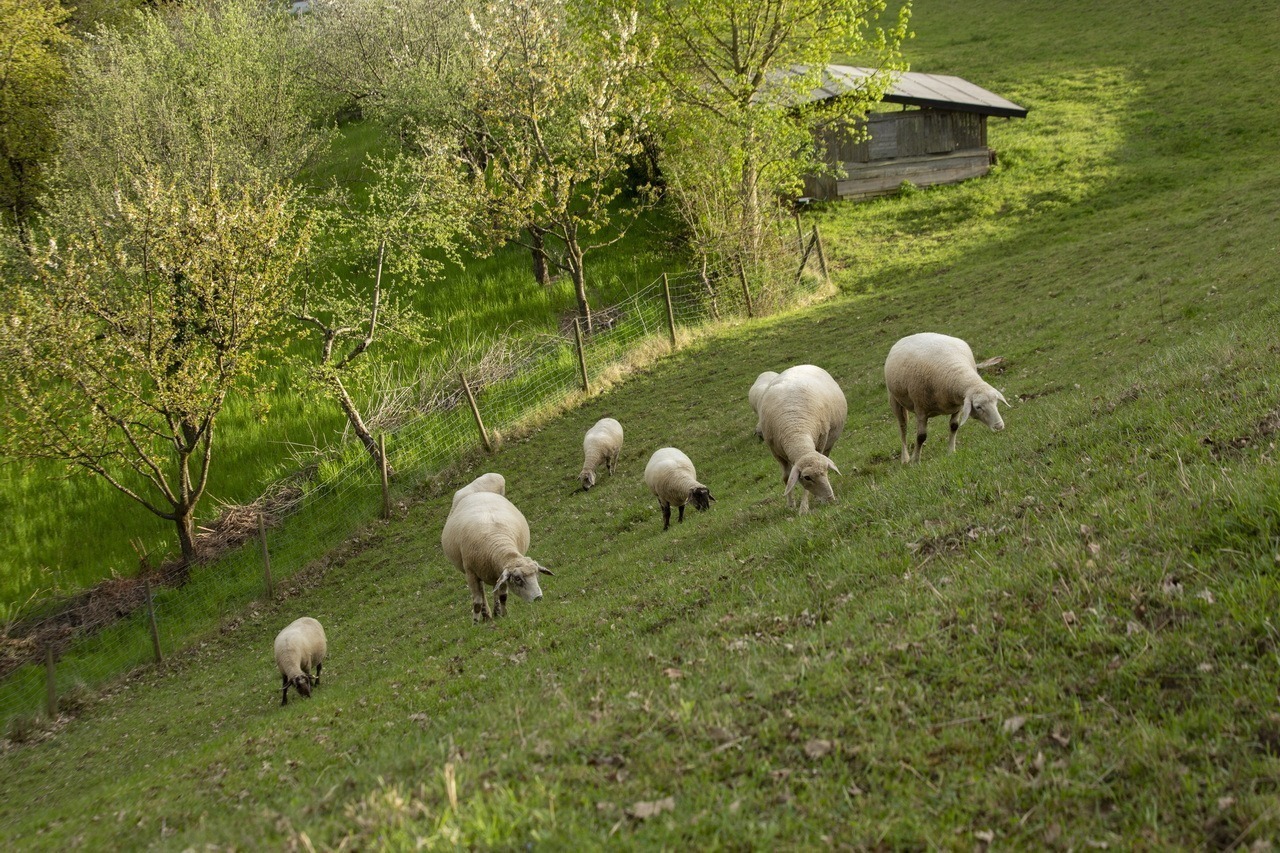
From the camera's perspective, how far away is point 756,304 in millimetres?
29938

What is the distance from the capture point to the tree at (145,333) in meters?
18.0

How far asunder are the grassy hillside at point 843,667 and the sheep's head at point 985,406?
313mm

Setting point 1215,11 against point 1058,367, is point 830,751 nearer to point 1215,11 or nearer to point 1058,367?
point 1058,367

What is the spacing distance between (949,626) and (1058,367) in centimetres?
1060

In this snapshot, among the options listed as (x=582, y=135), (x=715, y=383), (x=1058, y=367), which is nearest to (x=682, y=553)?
(x=1058, y=367)

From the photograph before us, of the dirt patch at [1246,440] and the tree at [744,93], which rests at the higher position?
the tree at [744,93]

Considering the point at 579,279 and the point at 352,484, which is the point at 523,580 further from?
the point at 579,279

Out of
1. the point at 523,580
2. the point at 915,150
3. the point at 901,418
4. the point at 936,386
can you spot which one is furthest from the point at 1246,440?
the point at 915,150

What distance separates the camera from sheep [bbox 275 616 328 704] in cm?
1189

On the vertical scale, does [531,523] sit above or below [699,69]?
below

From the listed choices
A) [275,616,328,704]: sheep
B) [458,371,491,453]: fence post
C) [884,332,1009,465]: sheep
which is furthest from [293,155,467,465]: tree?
[884,332,1009,465]: sheep

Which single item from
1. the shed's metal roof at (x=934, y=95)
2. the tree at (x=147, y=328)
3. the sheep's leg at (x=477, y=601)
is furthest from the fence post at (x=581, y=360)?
the shed's metal roof at (x=934, y=95)

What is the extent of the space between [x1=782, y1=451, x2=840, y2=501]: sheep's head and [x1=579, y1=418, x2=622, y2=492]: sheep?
26.0 ft

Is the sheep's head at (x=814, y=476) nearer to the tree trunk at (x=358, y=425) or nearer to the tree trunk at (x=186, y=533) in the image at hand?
the tree trunk at (x=358, y=425)
